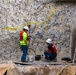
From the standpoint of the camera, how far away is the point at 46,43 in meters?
19.1

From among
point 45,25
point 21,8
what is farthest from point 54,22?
point 21,8

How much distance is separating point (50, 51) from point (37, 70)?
412cm

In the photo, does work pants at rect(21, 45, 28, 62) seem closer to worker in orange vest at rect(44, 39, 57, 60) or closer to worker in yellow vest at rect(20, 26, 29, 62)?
worker in yellow vest at rect(20, 26, 29, 62)

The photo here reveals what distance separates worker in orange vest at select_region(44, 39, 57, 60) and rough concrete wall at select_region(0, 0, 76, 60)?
1197mm

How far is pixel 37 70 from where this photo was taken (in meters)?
13.8

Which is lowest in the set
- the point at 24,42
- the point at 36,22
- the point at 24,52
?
the point at 24,52

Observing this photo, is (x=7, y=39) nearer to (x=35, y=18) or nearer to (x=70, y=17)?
(x=35, y=18)

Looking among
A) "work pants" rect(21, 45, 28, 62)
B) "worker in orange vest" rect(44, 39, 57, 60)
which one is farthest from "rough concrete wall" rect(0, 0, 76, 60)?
"work pants" rect(21, 45, 28, 62)

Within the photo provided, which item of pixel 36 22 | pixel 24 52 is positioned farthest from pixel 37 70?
pixel 36 22

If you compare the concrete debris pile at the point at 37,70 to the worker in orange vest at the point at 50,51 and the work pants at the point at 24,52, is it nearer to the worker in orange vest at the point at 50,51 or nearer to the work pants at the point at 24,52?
the work pants at the point at 24,52

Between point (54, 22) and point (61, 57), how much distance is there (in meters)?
1.66

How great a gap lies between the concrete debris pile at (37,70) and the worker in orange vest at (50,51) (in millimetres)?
3871

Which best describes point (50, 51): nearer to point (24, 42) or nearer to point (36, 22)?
point (24, 42)

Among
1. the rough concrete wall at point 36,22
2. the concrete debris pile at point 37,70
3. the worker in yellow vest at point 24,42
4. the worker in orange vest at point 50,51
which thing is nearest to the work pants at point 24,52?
the worker in yellow vest at point 24,42
